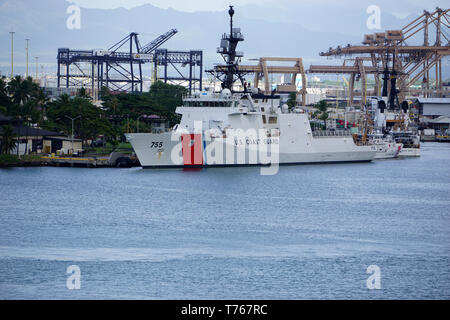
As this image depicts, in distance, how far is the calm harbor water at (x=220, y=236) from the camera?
24.4 meters

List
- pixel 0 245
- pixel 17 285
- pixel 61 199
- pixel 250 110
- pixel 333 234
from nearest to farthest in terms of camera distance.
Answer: pixel 17 285
pixel 0 245
pixel 333 234
pixel 61 199
pixel 250 110

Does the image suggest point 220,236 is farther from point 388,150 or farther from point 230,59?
point 388,150

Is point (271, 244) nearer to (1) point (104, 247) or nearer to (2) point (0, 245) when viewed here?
(1) point (104, 247)

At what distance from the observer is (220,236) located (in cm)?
3116

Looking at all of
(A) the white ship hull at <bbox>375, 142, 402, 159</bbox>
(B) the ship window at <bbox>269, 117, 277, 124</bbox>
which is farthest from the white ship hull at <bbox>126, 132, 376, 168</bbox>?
(A) the white ship hull at <bbox>375, 142, 402, 159</bbox>

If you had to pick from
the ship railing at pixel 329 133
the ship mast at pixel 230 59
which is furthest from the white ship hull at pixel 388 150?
the ship mast at pixel 230 59

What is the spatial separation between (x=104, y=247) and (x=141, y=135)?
22700 mm

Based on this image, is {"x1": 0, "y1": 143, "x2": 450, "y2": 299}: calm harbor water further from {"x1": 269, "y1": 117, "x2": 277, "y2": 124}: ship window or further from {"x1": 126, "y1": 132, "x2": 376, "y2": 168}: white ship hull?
{"x1": 269, "y1": 117, "x2": 277, "y2": 124}: ship window

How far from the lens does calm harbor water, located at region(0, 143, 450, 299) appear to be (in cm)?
2441

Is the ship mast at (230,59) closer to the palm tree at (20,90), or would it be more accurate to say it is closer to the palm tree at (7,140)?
the palm tree at (7,140)

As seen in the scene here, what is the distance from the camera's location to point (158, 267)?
26234 mm

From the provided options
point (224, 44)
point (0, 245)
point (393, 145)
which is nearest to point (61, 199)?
point (0, 245)

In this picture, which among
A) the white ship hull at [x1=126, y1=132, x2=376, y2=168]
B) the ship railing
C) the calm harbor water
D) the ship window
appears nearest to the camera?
the calm harbor water
